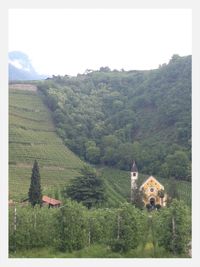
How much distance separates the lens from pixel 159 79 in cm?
5303

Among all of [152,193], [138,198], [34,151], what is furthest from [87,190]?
[34,151]

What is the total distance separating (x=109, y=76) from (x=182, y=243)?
157 feet

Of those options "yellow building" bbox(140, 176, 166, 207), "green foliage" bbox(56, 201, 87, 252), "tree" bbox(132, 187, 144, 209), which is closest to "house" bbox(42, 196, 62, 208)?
"tree" bbox(132, 187, 144, 209)

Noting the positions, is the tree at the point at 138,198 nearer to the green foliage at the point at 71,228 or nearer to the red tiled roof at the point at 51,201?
the red tiled roof at the point at 51,201

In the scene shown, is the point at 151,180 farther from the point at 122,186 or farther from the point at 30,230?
the point at 30,230

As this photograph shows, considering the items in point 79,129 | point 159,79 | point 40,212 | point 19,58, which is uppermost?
point 19,58

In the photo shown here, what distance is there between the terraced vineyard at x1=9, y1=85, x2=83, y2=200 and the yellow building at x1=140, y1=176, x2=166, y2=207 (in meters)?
4.93

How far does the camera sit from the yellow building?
33.5 metres

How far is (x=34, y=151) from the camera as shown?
37438mm

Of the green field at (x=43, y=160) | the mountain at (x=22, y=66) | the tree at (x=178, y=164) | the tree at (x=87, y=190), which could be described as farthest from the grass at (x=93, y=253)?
the mountain at (x=22, y=66)

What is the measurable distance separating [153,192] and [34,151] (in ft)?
29.1

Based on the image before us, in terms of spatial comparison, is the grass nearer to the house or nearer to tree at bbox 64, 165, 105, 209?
the house
